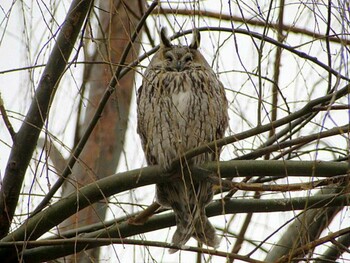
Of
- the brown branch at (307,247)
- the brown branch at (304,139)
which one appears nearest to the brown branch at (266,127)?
the brown branch at (304,139)

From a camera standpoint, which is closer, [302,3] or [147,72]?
[302,3]

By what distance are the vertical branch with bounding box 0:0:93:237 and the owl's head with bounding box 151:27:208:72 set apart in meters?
1.18

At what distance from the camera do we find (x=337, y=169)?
10.0ft

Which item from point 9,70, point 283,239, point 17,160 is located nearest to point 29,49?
point 9,70

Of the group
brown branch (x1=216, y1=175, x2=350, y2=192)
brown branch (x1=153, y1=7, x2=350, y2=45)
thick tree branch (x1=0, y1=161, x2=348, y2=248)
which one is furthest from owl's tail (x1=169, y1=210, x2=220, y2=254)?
brown branch (x1=153, y1=7, x2=350, y2=45)

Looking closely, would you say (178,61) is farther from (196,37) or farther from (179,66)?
(196,37)

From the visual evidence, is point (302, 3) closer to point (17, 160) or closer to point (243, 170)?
point (243, 170)

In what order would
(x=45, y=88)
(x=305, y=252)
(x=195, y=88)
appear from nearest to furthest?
(x=305, y=252)
(x=45, y=88)
(x=195, y=88)

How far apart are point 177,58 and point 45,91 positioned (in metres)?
1.40

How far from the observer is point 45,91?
11.0 feet

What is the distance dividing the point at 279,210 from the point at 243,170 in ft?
1.50

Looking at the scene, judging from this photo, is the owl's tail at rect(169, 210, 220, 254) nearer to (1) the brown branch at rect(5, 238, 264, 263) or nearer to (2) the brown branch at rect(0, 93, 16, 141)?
(1) the brown branch at rect(5, 238, 264, 263)

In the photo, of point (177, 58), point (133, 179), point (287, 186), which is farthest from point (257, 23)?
point (133, 179)

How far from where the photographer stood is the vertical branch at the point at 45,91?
3330 millimetres
